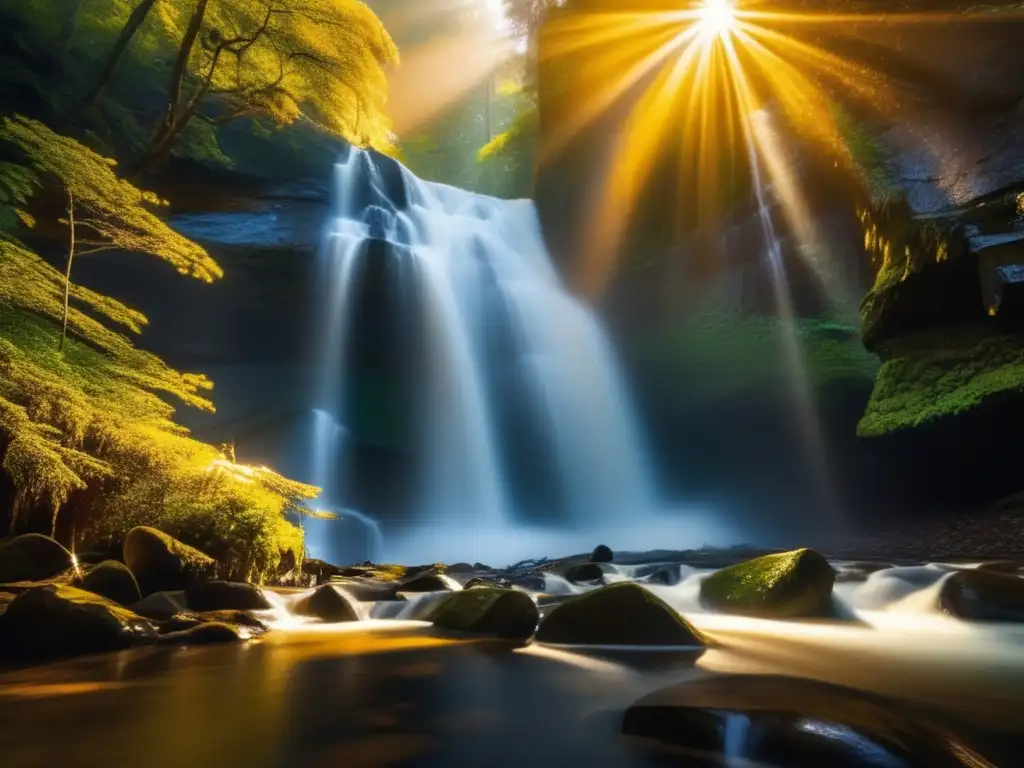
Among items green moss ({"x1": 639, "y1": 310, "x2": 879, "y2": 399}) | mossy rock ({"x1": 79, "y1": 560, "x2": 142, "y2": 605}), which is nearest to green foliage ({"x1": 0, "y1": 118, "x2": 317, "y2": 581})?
mossy rock ({"x1": 79, "y1": 560, "x2": 142, "y2": 605})

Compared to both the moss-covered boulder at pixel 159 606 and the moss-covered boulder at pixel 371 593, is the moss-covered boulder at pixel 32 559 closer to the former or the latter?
the moss-covered boulder at pixel 159 606

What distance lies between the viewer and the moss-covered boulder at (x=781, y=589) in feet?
20.1

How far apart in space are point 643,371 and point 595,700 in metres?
17.8

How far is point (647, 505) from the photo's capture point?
61.2 feet

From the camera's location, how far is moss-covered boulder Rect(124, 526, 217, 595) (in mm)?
A: 6383

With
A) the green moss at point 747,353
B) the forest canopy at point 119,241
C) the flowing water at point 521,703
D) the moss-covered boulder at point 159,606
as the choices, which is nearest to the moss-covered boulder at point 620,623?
the flowing water at point 521,703

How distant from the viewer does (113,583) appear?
5.80 metres

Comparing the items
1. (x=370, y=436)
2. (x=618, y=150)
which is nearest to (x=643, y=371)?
(x=618, y=150)

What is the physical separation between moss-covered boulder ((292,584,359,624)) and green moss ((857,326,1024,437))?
1096 centimetres

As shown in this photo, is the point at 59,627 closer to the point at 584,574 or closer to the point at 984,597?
the point at 584,574

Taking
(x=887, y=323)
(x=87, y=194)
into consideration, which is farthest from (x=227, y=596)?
(x=887, y=323)

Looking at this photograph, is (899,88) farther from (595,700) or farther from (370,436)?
(370,436)

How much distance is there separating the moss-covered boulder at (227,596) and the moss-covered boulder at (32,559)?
4.95 feet

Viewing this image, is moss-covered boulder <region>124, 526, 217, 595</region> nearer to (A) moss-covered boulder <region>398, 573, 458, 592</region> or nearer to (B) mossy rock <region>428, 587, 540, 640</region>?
(A) moss-covered boulder <region>398, 573, 458, 592</region>
